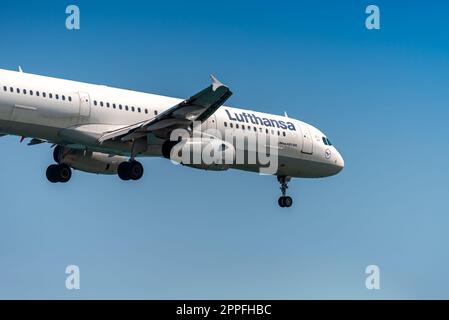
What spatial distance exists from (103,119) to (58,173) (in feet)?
15.1

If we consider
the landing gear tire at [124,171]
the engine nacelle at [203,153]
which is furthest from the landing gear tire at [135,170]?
the engine nacelle at [203,153]

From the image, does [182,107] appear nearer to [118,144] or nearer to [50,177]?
[118,144]

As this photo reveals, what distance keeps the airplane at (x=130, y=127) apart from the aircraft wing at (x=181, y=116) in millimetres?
38

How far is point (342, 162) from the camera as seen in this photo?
52.7m

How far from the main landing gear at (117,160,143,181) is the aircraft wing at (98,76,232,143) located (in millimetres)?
1044

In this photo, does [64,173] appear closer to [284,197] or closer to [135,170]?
[135,170]

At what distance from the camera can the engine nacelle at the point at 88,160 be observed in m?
47.3

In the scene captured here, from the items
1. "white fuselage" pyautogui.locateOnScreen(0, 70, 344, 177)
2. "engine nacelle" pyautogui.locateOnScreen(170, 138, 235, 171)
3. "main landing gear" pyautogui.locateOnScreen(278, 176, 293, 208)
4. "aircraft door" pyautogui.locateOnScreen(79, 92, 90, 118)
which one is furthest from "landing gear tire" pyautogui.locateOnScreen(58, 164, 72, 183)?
"main landing gear" pyautogui.locateOnScreen(278, 176, 293, 208)

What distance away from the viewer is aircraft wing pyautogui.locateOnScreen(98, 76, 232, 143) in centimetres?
4153

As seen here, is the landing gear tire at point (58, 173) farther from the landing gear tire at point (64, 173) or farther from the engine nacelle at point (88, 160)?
the engine nacelle at point (88, 160)

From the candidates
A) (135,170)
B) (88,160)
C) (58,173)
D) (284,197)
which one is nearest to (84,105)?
(135,170)

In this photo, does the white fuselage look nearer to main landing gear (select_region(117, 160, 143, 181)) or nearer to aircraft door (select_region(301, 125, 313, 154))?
aircraft door (select_region(301, 125, 313, 154))

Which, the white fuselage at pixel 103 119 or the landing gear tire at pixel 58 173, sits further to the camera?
the landing gear tire at pixel 58 173

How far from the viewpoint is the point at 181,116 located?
43.0 meters
